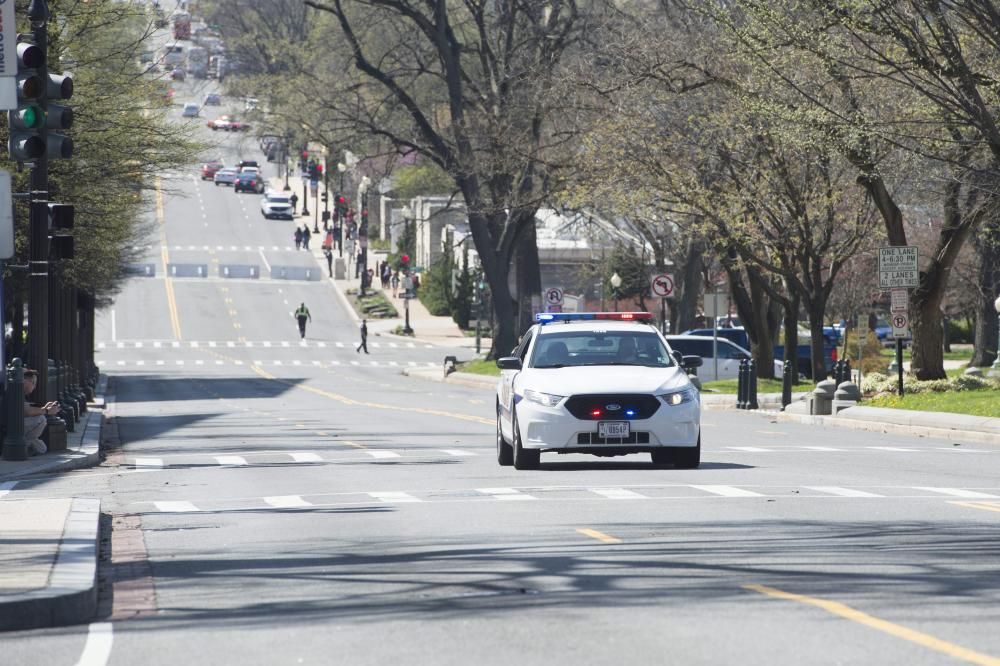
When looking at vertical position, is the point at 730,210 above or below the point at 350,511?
above

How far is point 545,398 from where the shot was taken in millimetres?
19672

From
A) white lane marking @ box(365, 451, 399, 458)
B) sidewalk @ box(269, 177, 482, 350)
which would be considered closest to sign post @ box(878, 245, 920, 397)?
white lane marking @ box(365, 451, 399, 458)

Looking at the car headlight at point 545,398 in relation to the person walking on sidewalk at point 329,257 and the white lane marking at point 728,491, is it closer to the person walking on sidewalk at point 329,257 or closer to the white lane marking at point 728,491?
the white lane marking at point 728,491

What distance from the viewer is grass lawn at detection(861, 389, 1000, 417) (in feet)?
104

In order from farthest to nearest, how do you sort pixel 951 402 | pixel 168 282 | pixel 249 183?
pixel 249 183
pixel 168 282
pixel 951 402

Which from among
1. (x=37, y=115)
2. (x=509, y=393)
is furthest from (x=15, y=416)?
(x=509, y=393)

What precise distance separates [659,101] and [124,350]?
5250 cm

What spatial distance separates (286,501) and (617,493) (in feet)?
10.7

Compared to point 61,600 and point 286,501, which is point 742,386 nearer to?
point 286,501

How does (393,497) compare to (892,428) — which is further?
(892,428)

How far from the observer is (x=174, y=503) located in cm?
1783

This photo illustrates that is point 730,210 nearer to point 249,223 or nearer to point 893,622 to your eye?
point 893,622

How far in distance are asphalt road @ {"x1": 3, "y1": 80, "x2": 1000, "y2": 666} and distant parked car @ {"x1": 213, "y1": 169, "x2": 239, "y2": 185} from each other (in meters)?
125

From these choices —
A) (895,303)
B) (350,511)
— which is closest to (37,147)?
(350,511)
